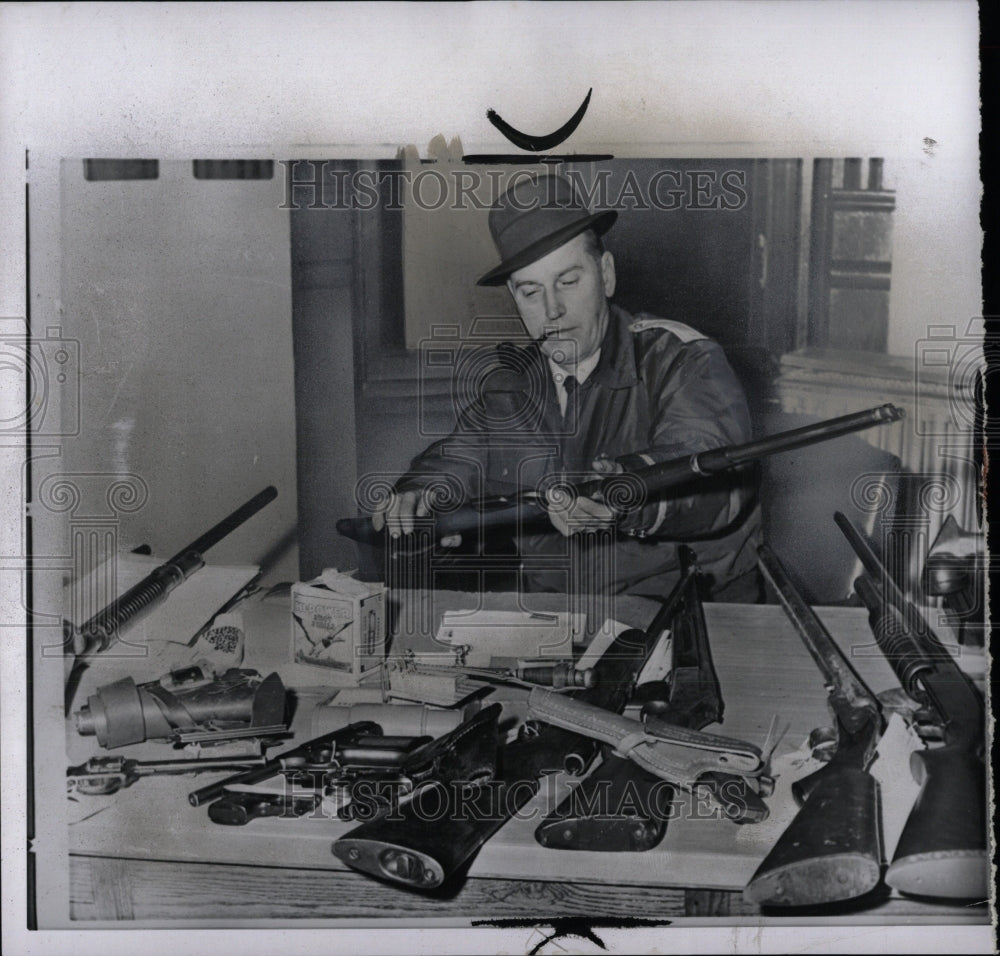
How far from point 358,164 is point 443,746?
96 centimetres

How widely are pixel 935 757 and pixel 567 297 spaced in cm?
98

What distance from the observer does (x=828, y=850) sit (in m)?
1.71

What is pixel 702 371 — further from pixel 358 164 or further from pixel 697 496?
pixel 358 164

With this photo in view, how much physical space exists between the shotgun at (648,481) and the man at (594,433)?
0.04 feet

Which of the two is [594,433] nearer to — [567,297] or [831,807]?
[567,297]

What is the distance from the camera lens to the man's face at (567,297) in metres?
1.73

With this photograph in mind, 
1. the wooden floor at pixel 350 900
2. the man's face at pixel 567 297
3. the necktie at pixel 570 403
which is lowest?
the wooden floor at pixel 350 900

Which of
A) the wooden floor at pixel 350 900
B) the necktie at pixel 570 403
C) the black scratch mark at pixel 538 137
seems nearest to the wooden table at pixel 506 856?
the wooden floor at pixel 350 900

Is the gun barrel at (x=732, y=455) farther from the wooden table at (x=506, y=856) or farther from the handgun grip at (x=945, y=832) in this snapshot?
the handgun grip at (x=945, y=832)

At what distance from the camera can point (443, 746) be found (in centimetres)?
174

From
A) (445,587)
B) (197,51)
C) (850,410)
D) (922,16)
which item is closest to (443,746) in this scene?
(445,587)

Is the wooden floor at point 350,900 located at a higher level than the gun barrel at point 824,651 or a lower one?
lower

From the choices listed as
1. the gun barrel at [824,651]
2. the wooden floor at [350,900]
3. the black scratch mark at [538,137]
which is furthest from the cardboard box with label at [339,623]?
the black scratch mark at [538,137]

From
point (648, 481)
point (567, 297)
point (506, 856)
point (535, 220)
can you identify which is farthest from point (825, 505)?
point (506, 856)
